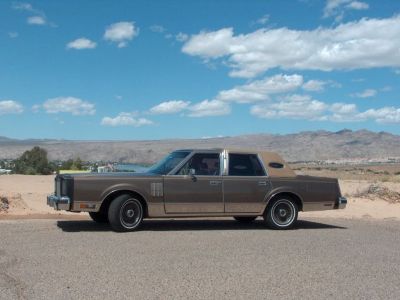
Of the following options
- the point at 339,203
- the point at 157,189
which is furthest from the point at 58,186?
the point at 339,203

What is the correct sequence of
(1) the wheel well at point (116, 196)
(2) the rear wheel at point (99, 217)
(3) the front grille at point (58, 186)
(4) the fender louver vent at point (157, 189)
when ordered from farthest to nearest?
(2) the rear wheel at point (99, 217) < (3) the front grille at point (58, 186) < (4) the fender louver vent at point (157, 189) < (1) the wheel well at point (116, 196)

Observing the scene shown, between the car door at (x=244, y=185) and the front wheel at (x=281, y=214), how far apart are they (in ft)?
0.82

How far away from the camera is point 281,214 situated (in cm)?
1373

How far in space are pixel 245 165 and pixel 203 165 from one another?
1.00m

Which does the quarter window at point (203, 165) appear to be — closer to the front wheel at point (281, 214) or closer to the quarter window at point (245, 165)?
the quarter window at point (245, 165)

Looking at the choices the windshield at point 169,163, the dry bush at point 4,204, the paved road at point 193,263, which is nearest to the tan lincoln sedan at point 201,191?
the windshield at point 169,163

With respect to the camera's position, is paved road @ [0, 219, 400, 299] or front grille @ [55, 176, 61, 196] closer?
paved road @ [0, 219, 400, 299]

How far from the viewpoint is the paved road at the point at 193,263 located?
25.0 ft

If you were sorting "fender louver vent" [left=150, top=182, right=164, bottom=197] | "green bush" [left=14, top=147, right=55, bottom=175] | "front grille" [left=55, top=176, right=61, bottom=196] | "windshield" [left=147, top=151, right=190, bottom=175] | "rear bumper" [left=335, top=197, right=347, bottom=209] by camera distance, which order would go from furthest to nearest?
"green bush" [left=14, top=147, right=55, bottom=175], "rear bumper" [left=335, top=197, right=347, bottom=209], "windshield" [left=147, top=151, right=190, bottom=175], "front grille" [left=55, top=176, right=61, bottom=196], "fender louver vent" [left=150, top=182, right=164, bottom=197]

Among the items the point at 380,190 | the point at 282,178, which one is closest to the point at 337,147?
the point at 380,190

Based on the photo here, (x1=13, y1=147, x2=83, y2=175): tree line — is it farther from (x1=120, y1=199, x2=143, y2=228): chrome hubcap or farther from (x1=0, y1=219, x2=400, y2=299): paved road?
(x1=0, y1=219, x2=400, y2=299): paved road

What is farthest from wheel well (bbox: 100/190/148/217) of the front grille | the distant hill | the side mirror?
the distant hill

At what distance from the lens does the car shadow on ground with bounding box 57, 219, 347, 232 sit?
511 inches

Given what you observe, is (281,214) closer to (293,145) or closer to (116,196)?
(116,196)
